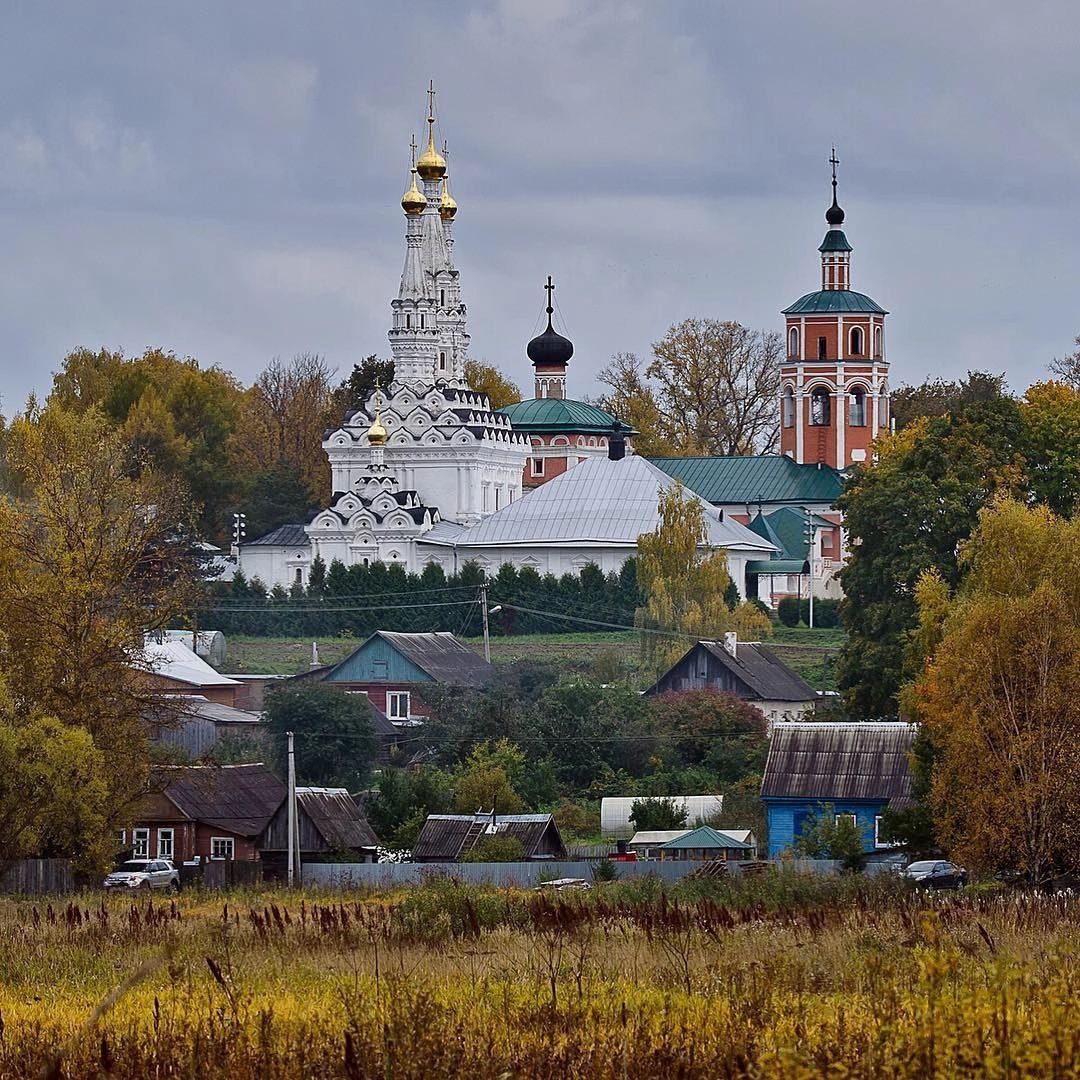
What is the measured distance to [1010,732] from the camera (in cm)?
2250

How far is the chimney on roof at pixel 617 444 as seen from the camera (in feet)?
271

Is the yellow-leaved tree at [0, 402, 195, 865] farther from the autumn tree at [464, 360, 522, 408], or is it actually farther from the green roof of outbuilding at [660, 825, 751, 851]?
the autumn tree at [464, 360, 522, 408]

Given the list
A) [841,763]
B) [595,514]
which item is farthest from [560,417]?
[841,763]

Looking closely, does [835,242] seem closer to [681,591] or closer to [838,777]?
[681,591]

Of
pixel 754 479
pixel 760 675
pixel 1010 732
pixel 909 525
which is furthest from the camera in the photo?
pixel 754 479

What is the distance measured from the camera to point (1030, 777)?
2192 cm

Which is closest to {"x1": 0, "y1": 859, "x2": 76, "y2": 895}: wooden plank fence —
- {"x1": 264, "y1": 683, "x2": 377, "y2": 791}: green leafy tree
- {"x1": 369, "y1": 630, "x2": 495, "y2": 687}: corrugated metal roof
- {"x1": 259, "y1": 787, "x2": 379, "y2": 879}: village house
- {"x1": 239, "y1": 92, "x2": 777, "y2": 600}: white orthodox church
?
{"x1": 259, "y1": 787, "x2": 379, "y2": 879}: village house

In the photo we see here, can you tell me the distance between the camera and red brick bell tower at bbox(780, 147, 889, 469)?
86625 mm

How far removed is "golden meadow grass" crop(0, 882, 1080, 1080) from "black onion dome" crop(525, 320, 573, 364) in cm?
8002

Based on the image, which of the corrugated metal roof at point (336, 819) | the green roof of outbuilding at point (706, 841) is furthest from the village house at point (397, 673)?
the green roof of outbuilding at point (706, 841)

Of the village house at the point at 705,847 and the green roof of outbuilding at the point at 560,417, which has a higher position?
the green roof of outbuilding at the point at 560,417

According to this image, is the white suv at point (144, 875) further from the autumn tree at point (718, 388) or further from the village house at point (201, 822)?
the autumn tree at point (718, 388)

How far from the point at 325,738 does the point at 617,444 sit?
42823 mm

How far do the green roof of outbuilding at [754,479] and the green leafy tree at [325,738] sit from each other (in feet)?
133
